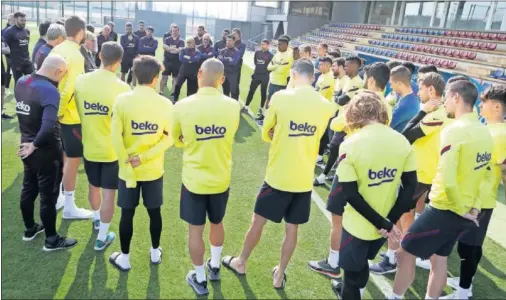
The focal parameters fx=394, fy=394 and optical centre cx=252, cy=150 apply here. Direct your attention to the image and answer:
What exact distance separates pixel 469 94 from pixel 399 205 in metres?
1.14

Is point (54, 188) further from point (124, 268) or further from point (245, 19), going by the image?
point (245, 19)

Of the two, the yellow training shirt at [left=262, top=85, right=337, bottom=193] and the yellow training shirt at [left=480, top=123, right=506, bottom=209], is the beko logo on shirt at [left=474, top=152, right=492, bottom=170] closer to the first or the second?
the yellow training shirt at [left=480, top=123, right=506, bottom=209]

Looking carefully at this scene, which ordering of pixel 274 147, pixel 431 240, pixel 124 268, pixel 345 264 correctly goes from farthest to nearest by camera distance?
1. pixel 124 268
2. pixel 274 147
3. pixel 431 240
4. pixel 345 264

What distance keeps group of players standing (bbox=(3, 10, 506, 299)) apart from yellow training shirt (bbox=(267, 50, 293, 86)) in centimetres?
508

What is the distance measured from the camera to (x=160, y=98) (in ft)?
11.1

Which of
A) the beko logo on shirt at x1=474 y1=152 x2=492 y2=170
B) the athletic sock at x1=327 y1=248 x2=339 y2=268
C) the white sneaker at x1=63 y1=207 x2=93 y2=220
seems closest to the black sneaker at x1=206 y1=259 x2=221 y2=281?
the athletic sock at x1=327 y1=248 x2=339 y2=268

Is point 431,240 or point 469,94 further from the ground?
point 469,94

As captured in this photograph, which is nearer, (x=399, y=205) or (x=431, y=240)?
(x=399, y=205)

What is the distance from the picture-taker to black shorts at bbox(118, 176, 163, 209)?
11.3 feet

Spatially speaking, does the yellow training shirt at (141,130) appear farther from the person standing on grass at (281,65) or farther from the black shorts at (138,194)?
the person standing on grass at (281,65)

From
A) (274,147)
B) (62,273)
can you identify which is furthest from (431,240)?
(62,273)

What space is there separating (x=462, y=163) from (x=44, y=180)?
361cm

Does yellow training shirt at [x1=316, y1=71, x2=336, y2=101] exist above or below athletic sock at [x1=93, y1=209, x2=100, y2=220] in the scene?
above

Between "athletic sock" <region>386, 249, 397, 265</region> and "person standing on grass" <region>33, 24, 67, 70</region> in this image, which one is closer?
"athletic sock" <region>386, 249, 397, 265</region>
